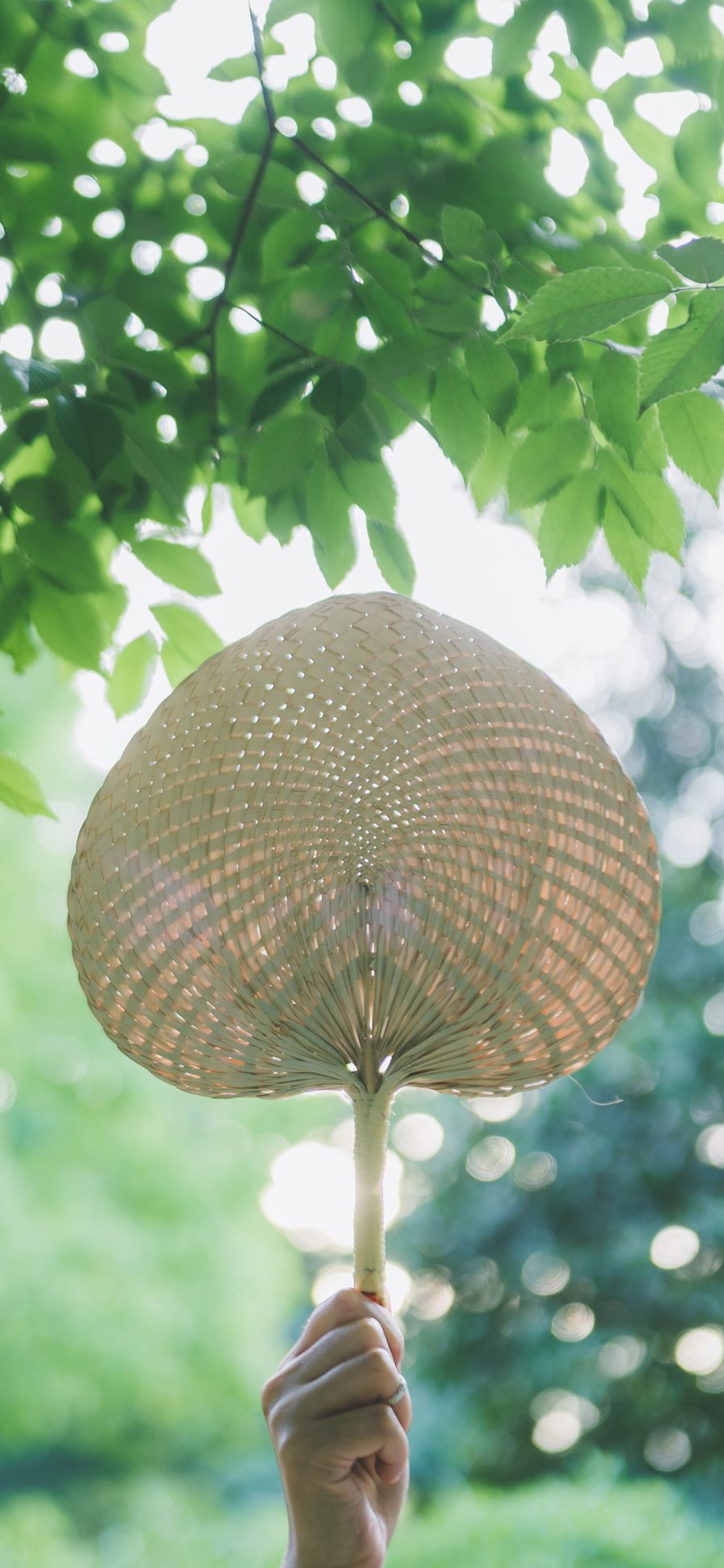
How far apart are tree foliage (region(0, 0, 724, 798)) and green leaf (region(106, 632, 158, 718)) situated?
0.14ft

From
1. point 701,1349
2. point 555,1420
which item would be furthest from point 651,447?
point 555,1420

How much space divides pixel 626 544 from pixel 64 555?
39 cm

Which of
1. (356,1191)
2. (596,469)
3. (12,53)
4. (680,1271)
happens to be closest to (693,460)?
(596,469)

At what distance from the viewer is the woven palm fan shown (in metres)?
0.60

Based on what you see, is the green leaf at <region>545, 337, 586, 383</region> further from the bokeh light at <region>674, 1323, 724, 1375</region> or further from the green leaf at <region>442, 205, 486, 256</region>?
the bokeh light at <region>674, 1323, 724, 1375</region>

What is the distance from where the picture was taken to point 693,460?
71 centimetres

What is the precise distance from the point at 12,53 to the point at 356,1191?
0.78 m

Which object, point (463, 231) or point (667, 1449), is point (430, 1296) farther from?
point (463, 231)

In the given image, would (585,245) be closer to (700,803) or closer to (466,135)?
(466,135)

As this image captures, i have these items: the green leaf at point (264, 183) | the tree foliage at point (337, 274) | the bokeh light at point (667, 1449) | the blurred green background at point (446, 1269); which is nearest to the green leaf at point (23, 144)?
the tree foliage at point (337, 274)

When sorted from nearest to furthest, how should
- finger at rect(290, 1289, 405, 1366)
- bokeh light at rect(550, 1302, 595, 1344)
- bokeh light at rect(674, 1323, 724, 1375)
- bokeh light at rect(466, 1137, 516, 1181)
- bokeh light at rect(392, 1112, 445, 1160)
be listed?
1. finger at rect(290, 1289, 405, 1366)
2. bokeh light at rect(674, 1323, 724, 1375)
3. bokeh light at rect(550, 1302, 595, 1344)
4. bokeh light at rect(466, 1137, 516, 1181)
5. bokeh light at rect(392, 1112, 445, 1160)

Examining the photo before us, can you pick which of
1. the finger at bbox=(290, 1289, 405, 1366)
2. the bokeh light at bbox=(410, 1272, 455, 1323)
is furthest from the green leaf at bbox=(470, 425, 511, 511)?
the bokeh light at bbox=(410, 1272, 455, 1323)

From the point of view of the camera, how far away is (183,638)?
0.96 metres

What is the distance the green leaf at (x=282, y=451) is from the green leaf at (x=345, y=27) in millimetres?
226
